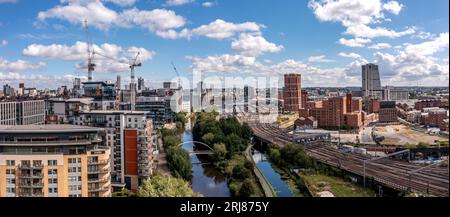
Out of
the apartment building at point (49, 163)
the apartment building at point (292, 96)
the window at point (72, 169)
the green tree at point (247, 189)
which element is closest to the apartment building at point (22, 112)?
the apartment building at point (49, 163)

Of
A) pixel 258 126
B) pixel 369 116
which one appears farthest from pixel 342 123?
pixel 258 126

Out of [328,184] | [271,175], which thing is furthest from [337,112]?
[328,184]

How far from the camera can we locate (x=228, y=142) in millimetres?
7570

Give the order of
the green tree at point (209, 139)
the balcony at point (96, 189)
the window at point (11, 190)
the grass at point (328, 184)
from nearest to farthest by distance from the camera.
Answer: the window at point (11, 190), the balcony at point (96, 189), the grass at point (328, 184), the green tree at point (209, 139)

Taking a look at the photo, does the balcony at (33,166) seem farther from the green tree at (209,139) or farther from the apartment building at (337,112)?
the green tree at (209,139)

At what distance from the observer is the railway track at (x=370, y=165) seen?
2469 millimetres

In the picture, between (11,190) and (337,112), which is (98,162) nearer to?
(11,190)

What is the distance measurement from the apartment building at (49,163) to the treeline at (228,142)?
2.19 meters

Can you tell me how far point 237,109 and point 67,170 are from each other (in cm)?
523

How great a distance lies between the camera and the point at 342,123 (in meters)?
6.26

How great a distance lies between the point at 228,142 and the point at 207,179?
160 cm
